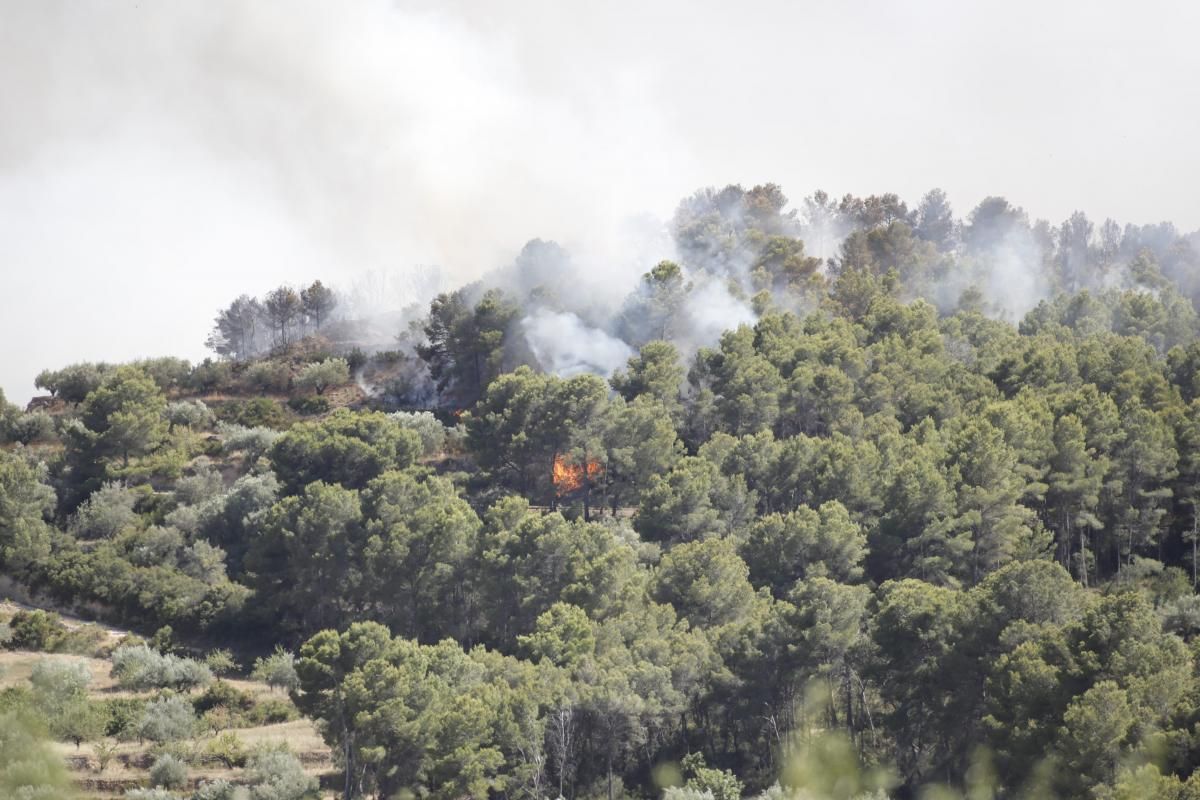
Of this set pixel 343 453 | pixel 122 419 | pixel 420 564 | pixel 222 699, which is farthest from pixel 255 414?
pixel 222 699

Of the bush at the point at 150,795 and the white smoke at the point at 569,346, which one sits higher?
the white smoke at the point at 569,346

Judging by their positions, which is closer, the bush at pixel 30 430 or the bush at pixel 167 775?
the bush at pixel 167 775

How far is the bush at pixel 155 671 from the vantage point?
5838 cm

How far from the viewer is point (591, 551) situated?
59.8m

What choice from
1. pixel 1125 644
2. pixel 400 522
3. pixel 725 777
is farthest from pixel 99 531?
pixel 1125 644

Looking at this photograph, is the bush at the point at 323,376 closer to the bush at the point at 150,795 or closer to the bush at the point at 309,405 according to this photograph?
the bush at the point at 309,405

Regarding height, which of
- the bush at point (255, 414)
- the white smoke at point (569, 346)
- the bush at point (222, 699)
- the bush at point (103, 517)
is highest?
the white smoke at point (569, 346)

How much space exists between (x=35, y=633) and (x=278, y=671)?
1126cm

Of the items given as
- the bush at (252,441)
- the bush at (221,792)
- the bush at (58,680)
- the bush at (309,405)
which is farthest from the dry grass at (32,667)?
the bush at (309,405)

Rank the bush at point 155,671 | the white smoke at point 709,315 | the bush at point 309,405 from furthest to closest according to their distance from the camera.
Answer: the white smoke at point 709,315, the bush at point 309,405, the bush at point 155,671

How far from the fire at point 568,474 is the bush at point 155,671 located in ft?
69.4

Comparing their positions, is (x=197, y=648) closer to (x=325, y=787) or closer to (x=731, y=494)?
(x=325, y=787)

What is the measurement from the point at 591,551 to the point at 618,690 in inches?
421

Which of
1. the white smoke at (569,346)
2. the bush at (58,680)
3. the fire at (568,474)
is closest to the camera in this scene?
the bush at (58,680)
